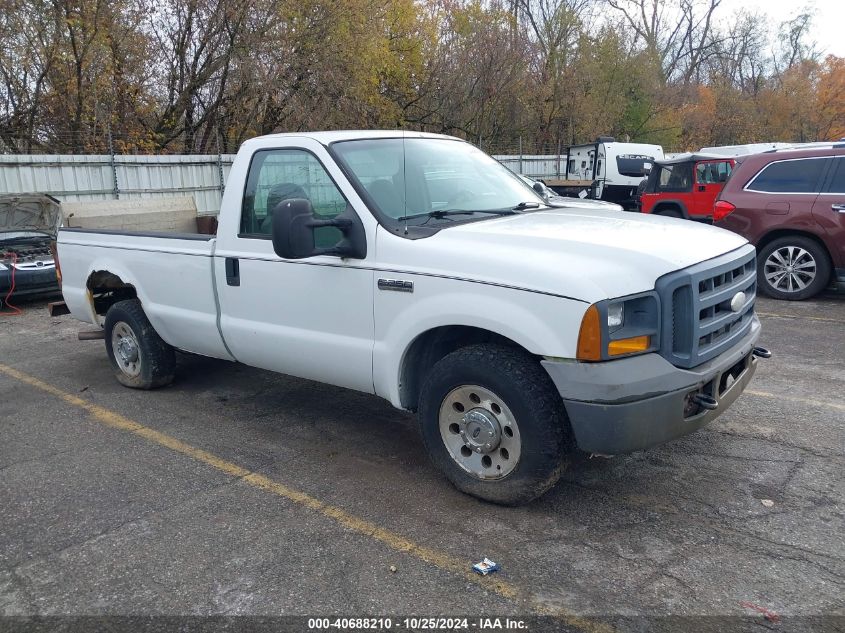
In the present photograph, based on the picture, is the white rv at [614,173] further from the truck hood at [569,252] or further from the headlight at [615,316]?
the headlight at [615,316]

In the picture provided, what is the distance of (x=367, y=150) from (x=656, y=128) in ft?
125

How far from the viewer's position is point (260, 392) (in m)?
5.97

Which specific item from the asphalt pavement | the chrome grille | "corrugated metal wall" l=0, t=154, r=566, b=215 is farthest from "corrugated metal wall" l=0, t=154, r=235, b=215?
the chrome grille

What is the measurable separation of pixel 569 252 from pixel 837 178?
22.8 feet

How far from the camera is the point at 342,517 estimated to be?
3766mm

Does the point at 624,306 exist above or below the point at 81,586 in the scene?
above

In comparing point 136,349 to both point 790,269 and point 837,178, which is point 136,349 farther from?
point 837,178

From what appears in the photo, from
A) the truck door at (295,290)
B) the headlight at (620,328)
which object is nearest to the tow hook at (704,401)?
the headlight at (620,328)

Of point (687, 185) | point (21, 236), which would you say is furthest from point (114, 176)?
point (687, 185)

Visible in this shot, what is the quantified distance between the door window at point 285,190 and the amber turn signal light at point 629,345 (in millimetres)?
1770

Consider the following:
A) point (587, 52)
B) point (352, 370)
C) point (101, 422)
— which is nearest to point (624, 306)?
point (352, 370)

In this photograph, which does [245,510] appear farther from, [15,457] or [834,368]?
[834,368]

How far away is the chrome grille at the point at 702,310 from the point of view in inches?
133

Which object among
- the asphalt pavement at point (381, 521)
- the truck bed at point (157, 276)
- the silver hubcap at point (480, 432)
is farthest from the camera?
the truck bed at point (157, 276)
